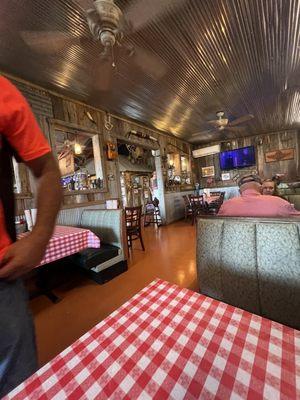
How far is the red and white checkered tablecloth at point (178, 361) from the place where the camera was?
436 mm

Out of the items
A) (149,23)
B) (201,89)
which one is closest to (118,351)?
(149,23)

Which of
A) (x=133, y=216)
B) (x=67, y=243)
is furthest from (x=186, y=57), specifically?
(x=67, y=243)

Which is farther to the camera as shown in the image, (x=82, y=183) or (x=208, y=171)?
(x=208, y=171)

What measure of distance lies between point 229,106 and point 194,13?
303 centimetres

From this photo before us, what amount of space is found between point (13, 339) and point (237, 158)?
8.43 m

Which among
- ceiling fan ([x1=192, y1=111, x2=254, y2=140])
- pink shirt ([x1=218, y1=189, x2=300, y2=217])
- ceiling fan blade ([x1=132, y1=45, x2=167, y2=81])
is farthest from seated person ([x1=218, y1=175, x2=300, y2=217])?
ceiling fan ([x1=192, y1=111, x2=254, y2=140])

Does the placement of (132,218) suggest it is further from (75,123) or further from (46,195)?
(46,195)

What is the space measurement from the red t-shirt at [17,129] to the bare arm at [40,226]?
3 cm

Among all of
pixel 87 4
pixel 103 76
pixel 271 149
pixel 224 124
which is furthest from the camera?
pixel 271 149

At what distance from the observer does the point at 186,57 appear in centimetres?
279

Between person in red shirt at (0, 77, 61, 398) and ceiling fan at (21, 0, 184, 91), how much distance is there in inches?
70.5

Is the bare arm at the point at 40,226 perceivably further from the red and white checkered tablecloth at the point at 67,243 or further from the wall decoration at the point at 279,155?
the wall decoration at the point at 279,155

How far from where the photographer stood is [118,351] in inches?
22.0

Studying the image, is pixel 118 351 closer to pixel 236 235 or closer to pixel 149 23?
pixel 236 235
